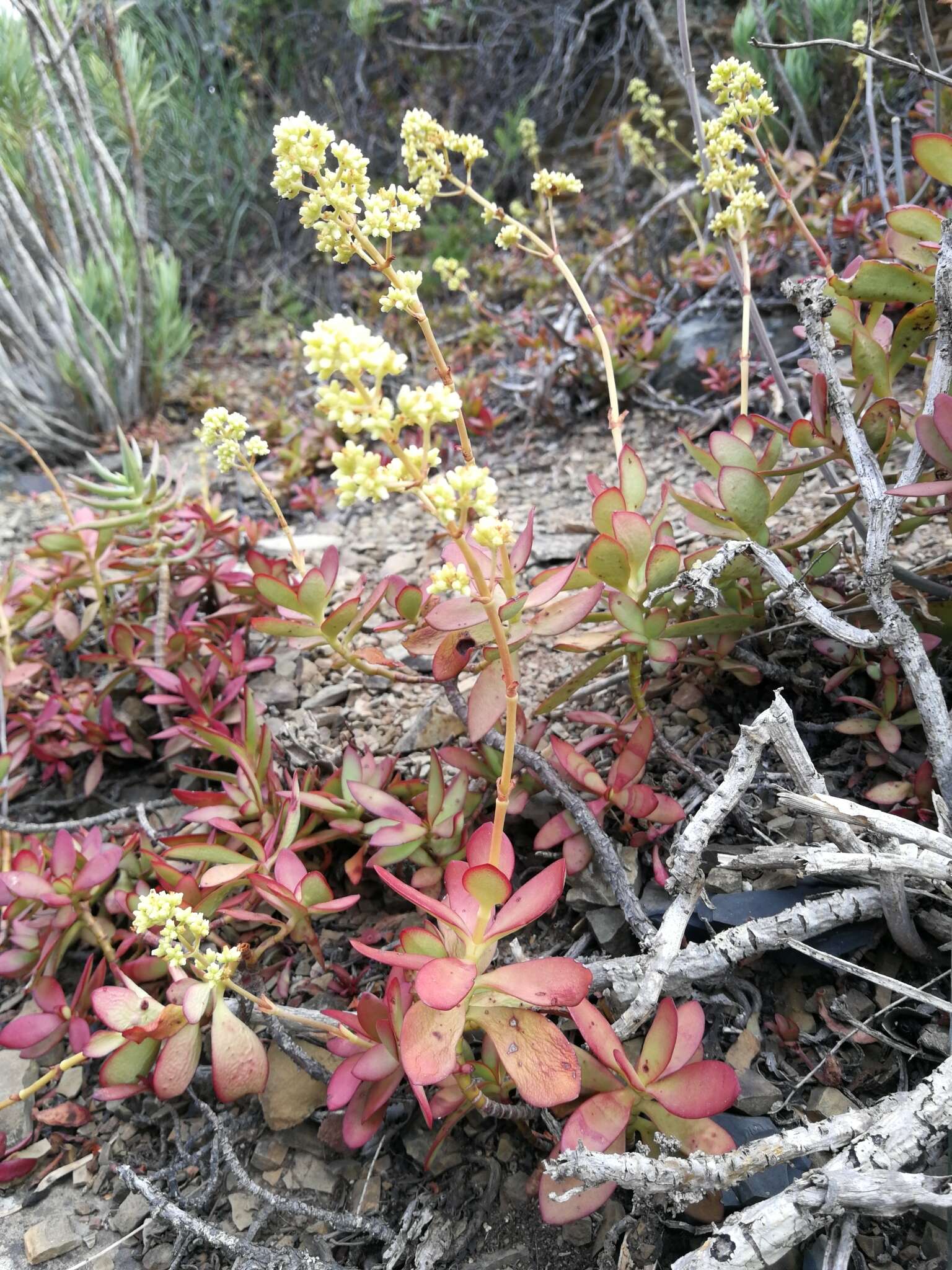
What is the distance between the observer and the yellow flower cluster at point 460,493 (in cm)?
85

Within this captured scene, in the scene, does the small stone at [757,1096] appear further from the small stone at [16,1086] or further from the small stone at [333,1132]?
the small stone at [16,1086]

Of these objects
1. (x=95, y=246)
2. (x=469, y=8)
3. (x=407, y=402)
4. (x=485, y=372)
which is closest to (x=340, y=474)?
(x=407, y=402)

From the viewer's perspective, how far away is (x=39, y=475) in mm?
4027

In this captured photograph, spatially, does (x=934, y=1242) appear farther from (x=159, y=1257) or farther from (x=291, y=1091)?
(x=159, y=1257)

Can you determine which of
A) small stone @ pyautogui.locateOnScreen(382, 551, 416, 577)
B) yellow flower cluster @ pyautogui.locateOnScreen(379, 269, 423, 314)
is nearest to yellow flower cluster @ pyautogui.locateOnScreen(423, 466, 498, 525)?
yellow flower cluster @ pyautogui.locateOnScreen(379, 269, 423, 314)

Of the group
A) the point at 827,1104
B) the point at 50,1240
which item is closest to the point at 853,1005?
the point at 827,1104

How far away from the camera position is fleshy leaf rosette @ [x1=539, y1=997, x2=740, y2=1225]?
97 cm

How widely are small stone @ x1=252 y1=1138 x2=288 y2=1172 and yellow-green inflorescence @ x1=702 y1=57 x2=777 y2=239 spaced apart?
71.1 inches

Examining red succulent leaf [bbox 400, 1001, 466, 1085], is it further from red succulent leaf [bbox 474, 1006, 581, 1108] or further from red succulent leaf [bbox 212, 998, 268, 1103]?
red succulent leaf [bbox 212, 998, 268, 1103]

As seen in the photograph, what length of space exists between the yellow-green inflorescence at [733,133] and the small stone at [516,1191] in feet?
5.50

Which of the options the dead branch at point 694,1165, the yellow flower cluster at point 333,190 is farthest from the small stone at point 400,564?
the dead branch at point 694,1165

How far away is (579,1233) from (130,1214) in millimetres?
692

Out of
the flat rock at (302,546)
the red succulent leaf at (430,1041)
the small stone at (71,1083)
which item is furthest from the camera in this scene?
the flat rock at (302,546)

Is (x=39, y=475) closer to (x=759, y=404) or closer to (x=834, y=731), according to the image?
(x=759, y=404)
